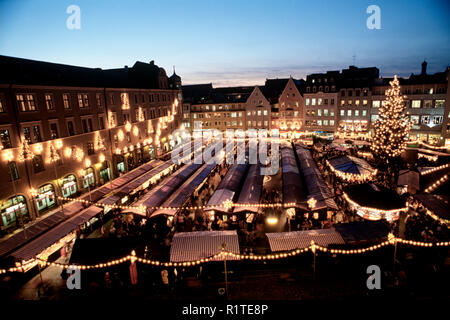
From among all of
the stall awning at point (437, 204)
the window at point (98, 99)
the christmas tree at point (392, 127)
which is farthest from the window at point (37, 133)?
the christmas tree at point (392, 127)

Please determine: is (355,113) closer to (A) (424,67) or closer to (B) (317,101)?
(B) (317,101)

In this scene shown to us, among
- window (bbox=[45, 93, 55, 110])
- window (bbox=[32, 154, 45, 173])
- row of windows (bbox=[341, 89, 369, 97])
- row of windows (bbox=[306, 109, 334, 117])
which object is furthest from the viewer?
row of windows (bbox=[306, 109, 334, 117])

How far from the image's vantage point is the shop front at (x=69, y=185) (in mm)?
24347

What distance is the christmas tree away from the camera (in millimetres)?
29078

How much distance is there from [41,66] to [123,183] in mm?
13311

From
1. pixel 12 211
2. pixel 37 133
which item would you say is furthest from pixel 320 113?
pixel 12 211

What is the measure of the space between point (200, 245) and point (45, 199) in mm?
16519

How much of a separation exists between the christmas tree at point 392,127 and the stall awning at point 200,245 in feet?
80.9

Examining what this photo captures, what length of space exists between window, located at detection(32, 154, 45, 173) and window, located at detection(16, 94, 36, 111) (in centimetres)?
381

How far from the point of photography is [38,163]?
71.2 ft

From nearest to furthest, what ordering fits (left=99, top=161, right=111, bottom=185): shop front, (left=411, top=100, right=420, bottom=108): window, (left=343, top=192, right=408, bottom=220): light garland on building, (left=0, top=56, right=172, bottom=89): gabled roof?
(left=343, top=192, right=408, bottom=220): light garland on building, (left=0, top=56, right=172, bottom=89): gabled roof, (left=99, top=161, right=111, bottom=185): shop front, (left=411, top=100, right=420, bottom=108): window

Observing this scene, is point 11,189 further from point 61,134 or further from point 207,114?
point 207,114

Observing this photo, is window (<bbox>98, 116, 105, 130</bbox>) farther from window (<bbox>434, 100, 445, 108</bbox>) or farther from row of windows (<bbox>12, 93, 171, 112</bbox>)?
window (<bbox>434, 100, 445, 108</bbox>)

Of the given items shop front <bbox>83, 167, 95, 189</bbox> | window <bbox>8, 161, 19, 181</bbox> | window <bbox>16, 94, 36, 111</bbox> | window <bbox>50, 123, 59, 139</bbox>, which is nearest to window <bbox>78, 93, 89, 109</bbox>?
window <bbox>50, 123, 59, 139</bbox>
